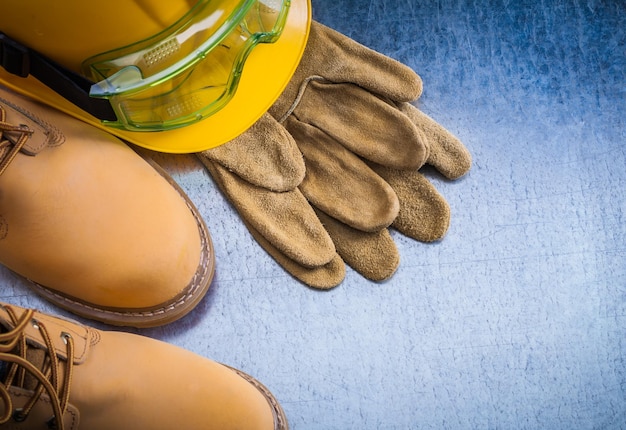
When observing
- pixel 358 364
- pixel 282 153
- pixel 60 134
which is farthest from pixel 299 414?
pixel 60 134

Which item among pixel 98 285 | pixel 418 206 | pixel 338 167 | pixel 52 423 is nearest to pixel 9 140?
pixel 98 285

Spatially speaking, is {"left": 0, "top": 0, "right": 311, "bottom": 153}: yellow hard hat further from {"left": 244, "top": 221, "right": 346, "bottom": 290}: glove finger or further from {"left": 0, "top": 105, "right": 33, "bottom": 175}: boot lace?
{"left": 244, "top": 221, "right": 346, "bottom": 290}: glove finger

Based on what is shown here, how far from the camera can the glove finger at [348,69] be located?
3.20 ft

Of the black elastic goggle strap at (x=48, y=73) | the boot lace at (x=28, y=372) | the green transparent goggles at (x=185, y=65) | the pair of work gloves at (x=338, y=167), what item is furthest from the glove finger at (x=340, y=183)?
the boot lace at (x=28, y=372)

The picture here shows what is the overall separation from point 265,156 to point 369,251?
203 mm

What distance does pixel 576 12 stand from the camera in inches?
41.9

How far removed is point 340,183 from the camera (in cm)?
99

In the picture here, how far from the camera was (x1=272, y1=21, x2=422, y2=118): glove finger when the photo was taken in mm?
976

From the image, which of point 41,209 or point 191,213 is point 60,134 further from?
point 191,213

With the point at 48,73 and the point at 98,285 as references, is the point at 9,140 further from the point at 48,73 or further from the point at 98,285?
the point at 98,285

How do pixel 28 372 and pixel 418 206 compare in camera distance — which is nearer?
pixel 28 372

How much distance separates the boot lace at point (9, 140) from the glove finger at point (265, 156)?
0.93 feet

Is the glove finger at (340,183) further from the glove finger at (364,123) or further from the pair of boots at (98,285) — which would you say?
the pair of boots at (98,285)

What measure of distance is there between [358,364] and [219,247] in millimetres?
265
